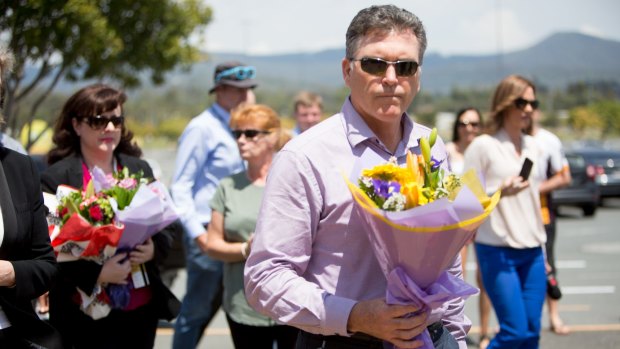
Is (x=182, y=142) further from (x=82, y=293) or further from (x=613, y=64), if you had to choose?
(x=613, y=64)

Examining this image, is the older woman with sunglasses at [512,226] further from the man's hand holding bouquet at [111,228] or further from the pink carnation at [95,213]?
the pink carnation at [95,213]

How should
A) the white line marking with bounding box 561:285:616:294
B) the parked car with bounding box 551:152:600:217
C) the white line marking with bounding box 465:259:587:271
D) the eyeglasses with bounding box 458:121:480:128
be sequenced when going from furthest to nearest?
the parked car with bounding box 551:152:600:217
the white line marking with bounding box 465:259:587:271
the white line marking with bounding box 561:285:616:294
the eyeglasses with bounding box 458:121:480:128

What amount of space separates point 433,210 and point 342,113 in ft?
2.39

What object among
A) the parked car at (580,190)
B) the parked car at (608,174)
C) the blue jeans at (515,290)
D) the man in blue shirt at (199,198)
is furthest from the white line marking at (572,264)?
the parked car at (608,174)

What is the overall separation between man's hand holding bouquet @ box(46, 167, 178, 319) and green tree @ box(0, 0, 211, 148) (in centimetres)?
266

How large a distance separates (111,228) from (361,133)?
1825 millimetres

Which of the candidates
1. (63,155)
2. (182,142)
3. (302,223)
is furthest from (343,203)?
(182,142)

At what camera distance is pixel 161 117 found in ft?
336

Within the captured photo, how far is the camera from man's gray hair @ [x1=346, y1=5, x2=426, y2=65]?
2781 millimetres

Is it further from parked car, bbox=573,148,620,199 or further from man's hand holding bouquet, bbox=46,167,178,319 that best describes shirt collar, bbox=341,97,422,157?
parked car, bbox=573,148,620,199

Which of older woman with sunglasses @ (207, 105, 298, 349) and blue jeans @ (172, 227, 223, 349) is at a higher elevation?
older woman with sunglasses @ (207, 105, 298, 349)

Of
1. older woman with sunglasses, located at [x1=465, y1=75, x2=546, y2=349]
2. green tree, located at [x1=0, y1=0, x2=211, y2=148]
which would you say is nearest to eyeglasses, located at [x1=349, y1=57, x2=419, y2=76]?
older woman with sunglasses, located at [x1=465, y1=75, x2=546, y2=349]

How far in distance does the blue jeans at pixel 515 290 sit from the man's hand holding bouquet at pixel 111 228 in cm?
229

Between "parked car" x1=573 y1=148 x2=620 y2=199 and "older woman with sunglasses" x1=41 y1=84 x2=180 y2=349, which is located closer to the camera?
"older woman with sunglasses" x1=41 y1=84 x2=180 y2=349
